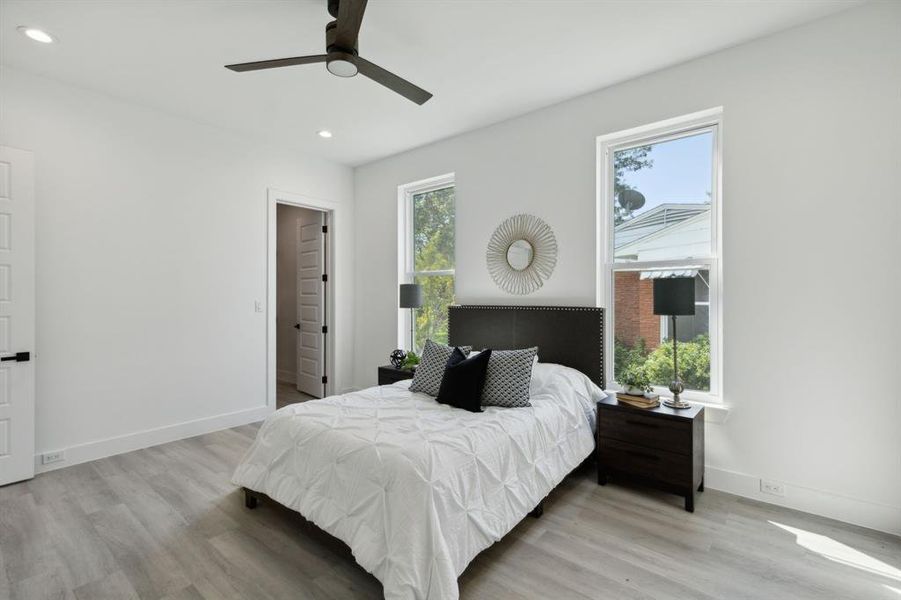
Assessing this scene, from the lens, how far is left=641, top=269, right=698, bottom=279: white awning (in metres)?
3.14

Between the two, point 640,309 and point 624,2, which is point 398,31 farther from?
point 640,309

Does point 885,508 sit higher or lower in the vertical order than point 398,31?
lower

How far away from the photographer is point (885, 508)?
7.87 ft

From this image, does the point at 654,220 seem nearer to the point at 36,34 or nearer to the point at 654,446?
the point at 654,446

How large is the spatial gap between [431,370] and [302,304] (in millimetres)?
3301

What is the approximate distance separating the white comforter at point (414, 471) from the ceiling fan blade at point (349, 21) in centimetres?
201

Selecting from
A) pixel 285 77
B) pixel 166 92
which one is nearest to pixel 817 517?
pixel 285 77

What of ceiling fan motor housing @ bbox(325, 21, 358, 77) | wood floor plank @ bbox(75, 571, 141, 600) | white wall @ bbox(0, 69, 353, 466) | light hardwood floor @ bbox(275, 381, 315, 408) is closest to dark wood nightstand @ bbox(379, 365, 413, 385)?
A: white wall @ bbox(0, 69, 353, 466)

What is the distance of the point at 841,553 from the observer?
2.22 metres

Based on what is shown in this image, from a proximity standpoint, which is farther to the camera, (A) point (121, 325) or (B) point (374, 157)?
(B) point (374, 157)

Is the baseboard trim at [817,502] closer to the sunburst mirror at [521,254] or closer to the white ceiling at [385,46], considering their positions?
the sunburst mirror at [521,254]

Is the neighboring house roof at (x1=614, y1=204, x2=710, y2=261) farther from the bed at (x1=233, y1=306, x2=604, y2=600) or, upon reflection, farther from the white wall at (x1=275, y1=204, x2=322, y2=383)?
the white wall at (x1=275, y1=204, x2=322, y2=383)

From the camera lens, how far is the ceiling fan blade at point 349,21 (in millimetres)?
1983

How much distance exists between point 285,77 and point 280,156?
64.2 inches
